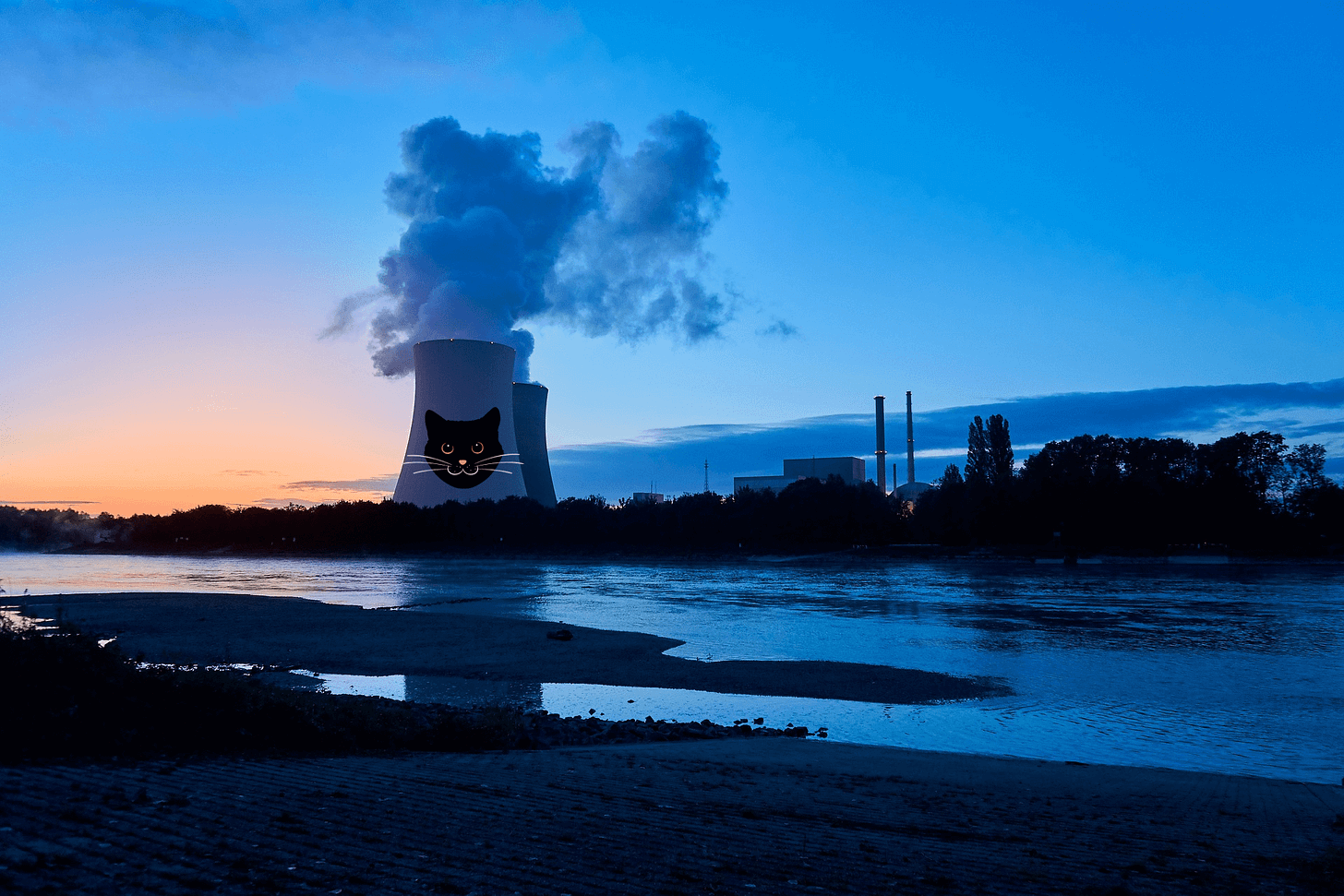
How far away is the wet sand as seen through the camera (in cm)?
1141

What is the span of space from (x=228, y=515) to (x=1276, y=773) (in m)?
96.2

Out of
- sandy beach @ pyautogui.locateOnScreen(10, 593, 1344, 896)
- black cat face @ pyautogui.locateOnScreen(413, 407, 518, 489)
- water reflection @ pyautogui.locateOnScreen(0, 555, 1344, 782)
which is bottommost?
water reflection @ pyautogui.locateOnScreen(0, 555, 1344, 782)

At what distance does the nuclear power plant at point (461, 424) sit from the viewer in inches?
1813

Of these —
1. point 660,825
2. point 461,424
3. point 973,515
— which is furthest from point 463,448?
point 660,825

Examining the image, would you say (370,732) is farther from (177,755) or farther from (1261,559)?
(1261,559)

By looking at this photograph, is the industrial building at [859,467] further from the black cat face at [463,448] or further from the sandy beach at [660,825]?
the sandy beach at [660,825]

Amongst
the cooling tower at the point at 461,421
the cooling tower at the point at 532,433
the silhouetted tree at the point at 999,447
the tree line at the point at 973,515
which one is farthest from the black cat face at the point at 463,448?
the silhouetted tree at the point at 999,447

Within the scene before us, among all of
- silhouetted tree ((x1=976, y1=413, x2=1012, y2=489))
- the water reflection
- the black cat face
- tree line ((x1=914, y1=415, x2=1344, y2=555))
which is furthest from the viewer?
silhouetted tree ((x1=976, y1=413, x2=1012, y2=489))

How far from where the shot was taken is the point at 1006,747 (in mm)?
7867

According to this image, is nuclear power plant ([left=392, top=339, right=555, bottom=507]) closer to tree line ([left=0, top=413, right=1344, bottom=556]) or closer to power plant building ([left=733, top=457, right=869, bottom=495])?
tree line ([left=0, top=413, right=1344, bottom=556])

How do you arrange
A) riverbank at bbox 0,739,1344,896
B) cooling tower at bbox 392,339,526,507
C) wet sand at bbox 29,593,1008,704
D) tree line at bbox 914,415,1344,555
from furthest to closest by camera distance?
tree line at bbox 914,415,1344,555
cooling tower at bbox 392,339,526,507
wet sand at bbox 29,593,1008,704
riverbank at bbox 0,739,1344,896

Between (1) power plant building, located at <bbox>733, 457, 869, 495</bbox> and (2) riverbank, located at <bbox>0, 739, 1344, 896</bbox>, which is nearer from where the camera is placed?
(2) riverbank, located at <bbox>0, 739, 1344, 896</bbox>

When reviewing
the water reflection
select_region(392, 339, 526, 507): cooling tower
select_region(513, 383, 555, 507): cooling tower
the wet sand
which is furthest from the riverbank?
select_region(513, 383, 555, 507): cooling tower

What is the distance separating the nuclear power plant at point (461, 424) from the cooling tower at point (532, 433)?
12.1ft
